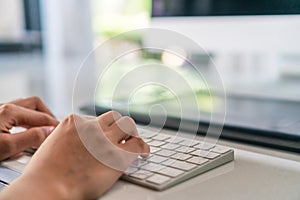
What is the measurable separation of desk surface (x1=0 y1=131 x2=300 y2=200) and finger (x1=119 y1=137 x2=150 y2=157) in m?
0.05

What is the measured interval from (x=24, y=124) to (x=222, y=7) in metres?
0.47

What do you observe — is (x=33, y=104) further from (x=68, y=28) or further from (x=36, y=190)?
(x=68, y=28)

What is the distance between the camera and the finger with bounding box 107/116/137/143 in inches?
17.9

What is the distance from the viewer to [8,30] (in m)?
4.60

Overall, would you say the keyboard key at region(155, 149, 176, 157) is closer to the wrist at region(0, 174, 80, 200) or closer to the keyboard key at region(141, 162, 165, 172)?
the keyboard key at region(141, 162, 165, 172)

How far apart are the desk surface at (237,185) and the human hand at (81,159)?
0.02m

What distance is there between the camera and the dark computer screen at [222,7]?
717mm

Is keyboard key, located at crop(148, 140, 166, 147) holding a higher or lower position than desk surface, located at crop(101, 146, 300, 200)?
higher

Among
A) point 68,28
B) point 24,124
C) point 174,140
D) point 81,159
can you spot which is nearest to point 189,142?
point 174,140

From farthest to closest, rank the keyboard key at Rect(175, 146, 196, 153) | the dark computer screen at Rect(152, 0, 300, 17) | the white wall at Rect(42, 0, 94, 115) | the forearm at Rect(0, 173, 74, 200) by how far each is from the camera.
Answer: the white wall at Rect(42, 0, 94, 115), the dark computer screen at Rect(152, 0, 300, 17), the keyboard key at Rect(175, 146, 196, 153), the forearm at Rect(0, 173, 74, 200)

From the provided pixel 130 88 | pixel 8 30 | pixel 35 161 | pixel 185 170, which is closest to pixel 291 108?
pixel 130 88

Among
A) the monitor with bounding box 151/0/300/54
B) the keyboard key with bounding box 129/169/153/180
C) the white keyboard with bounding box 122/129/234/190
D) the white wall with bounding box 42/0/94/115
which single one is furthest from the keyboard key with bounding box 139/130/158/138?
the white wall with bounding box 42/0/94/115

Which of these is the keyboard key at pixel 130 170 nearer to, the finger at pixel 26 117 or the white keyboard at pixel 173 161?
the white keyboard at pixel 173 161

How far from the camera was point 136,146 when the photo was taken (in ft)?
1.52
